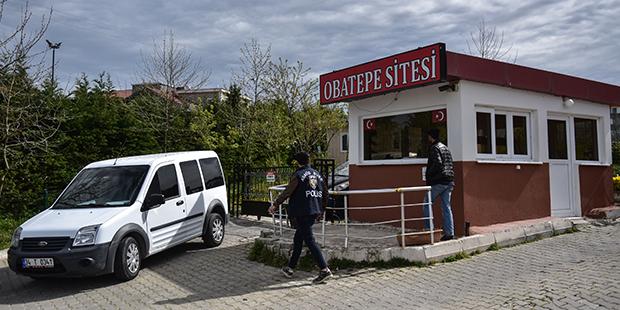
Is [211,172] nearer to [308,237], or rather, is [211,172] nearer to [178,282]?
[178,282]

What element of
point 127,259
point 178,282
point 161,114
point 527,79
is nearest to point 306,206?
point 178,282

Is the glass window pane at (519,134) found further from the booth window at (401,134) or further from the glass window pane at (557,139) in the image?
the booth window at (401,134)

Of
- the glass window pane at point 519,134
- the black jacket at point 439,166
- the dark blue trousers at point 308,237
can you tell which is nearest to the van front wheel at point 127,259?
the dark blue trousers at point 308,237

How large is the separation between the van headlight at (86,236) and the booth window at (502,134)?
6.62m

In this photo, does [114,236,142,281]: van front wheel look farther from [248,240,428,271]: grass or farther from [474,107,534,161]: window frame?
[474,107,534,161]: window frame

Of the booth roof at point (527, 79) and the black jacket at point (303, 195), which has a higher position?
the booth roof at point (527, 79)

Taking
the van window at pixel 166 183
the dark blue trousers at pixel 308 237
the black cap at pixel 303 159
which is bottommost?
the dark blue trousers at pixel 308 237

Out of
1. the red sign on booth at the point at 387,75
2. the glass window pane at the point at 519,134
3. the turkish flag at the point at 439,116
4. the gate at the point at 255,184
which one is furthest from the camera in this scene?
the gate at the point at 255,184

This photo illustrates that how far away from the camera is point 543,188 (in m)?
9.95

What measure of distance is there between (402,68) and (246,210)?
21.7 ft

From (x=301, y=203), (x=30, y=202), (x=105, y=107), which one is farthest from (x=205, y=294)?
(x=105, y=107)

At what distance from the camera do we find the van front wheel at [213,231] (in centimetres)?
943

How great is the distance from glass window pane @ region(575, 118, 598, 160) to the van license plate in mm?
10861

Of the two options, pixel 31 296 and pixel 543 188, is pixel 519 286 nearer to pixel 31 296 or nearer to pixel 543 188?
pixel 543 188
